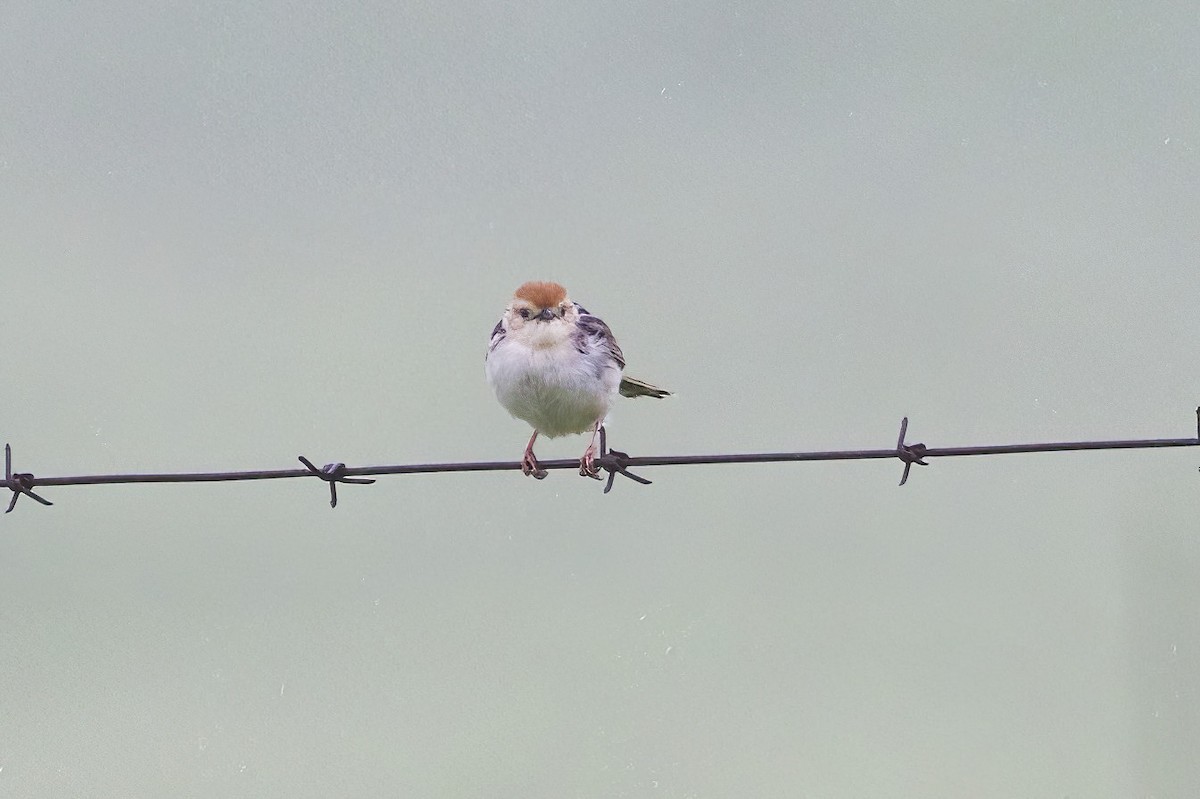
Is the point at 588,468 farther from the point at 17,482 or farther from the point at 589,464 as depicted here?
the point at 17,482

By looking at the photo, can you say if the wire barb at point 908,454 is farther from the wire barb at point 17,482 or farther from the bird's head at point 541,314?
the wire barb at point 17,482

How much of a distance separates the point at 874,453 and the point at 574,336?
102 centimetres

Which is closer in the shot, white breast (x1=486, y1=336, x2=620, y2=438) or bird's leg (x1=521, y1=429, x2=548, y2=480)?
bird's leg (x1=521, y1=429, x2=548, y2=480)

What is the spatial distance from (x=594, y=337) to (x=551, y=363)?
16 centimetres

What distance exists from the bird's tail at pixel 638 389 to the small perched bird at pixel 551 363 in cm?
13

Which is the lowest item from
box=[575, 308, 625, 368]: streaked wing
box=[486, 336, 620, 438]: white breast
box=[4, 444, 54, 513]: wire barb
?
box=[4, 444, 54, 513]: wire barb

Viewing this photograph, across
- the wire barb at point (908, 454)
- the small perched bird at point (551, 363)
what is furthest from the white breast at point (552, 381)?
the wire barb at point (908, 454)

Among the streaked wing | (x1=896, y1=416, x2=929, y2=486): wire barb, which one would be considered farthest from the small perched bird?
(x1=896, y1=416, x2=929, y2=486): wire barb

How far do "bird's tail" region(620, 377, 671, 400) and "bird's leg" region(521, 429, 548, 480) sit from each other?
28 cm

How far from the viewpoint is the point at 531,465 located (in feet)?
8.64

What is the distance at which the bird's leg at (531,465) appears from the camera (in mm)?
2550

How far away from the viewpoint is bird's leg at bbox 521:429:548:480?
255cm

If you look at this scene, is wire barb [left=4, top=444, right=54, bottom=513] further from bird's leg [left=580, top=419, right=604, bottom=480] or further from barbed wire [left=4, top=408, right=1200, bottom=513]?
bird's leg [left=580, top=419, right=604, bottom=480]

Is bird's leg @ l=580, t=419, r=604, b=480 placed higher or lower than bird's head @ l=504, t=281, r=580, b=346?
lower
